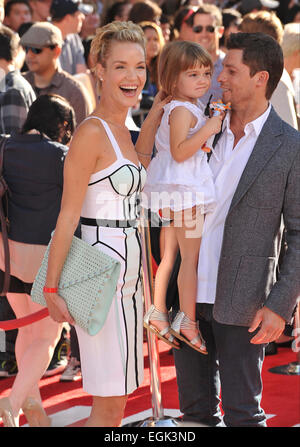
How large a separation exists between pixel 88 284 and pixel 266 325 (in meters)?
0.72

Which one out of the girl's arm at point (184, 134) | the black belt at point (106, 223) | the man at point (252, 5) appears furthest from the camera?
the man at point (252, 5)

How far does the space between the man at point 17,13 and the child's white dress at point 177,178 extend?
5605 millimetres

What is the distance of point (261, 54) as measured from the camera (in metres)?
3.41

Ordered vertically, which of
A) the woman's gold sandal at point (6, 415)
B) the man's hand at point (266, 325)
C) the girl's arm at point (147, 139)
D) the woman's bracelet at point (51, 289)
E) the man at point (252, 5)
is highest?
the man at point (252, 5)

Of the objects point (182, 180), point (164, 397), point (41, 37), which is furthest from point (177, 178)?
point (41, 37)

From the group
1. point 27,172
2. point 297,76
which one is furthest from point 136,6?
point 27,172

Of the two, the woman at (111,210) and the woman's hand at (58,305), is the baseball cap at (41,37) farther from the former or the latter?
the woman's hand at (58,305)

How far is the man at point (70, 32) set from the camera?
7863mm

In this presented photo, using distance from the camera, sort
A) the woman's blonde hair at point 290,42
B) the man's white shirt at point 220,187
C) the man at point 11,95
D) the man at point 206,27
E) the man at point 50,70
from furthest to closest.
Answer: the man at point 206,27
the man at point 50,70
the woman's blonde hair at point 290,42
the man at point 11,95
the man's white shirt at point 220,187

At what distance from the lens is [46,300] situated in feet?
10.8

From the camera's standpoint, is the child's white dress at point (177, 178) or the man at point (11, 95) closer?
the child's white dress at point (177, 178)

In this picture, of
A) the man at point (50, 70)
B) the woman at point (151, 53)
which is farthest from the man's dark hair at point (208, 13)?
the man at point (50, 70)

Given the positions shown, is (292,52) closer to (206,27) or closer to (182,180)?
(206,27)

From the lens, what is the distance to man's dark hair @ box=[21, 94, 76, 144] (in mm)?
4656
